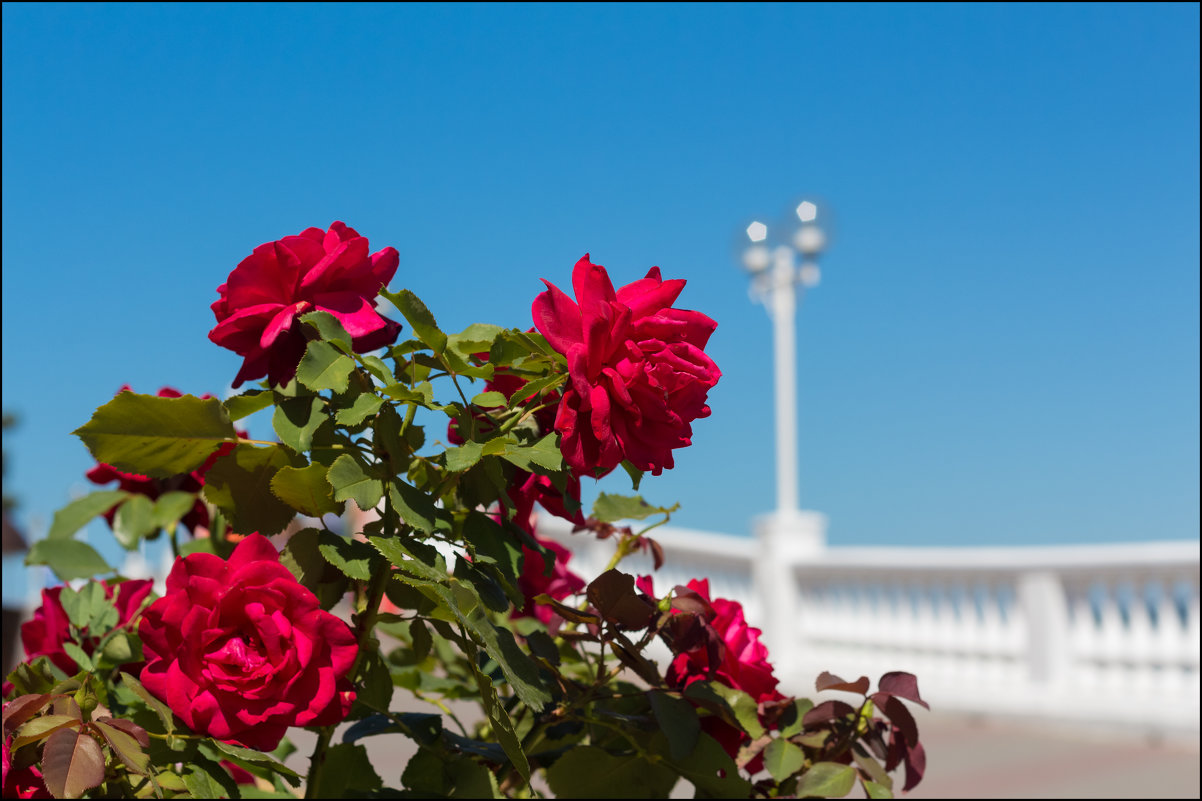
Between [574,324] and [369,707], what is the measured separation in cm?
45

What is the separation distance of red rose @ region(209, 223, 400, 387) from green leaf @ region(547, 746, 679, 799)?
1.54ft

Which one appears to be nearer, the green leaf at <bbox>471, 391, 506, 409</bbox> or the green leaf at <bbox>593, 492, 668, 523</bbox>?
the green leaf at <bbox>471, 391, 506, 409</bbox>

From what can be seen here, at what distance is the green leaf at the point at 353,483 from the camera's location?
0.80 meters

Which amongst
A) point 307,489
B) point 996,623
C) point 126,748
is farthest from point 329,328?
point 996,623

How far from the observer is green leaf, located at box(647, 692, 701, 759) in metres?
0.97

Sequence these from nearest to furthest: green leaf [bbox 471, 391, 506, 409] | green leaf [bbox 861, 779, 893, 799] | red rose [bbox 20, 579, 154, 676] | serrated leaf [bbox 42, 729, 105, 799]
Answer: serrated leaf [bbox 42, 729, 105, 799] → green leaf [bbox 471, 391, 506, 409] → green leaf [bbox 861, 779, 893, 799] → red rose [bbox 20, 579, 154, 676]

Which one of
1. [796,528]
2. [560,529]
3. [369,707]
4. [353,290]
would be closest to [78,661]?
[369,707]

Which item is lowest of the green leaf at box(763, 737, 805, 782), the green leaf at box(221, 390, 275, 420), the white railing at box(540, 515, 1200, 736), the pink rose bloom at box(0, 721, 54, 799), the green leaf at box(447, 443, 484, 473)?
the pink rose bloom at box(0, 721, 54, 799)

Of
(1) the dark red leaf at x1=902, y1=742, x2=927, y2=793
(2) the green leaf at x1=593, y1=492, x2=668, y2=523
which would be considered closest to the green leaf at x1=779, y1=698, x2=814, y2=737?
(1) the dark red leaf at x1=902, y1=742, x2=927, y2=793

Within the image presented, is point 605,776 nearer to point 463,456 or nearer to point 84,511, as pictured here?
point 463,456

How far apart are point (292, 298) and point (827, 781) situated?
727 millimetres

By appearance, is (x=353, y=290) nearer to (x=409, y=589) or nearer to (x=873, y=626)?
(x=409, y=589)

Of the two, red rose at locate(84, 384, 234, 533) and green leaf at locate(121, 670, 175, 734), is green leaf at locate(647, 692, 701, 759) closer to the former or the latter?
green leaf at locate(121, 670, 175, 734)

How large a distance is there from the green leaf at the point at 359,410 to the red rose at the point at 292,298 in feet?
0.20
